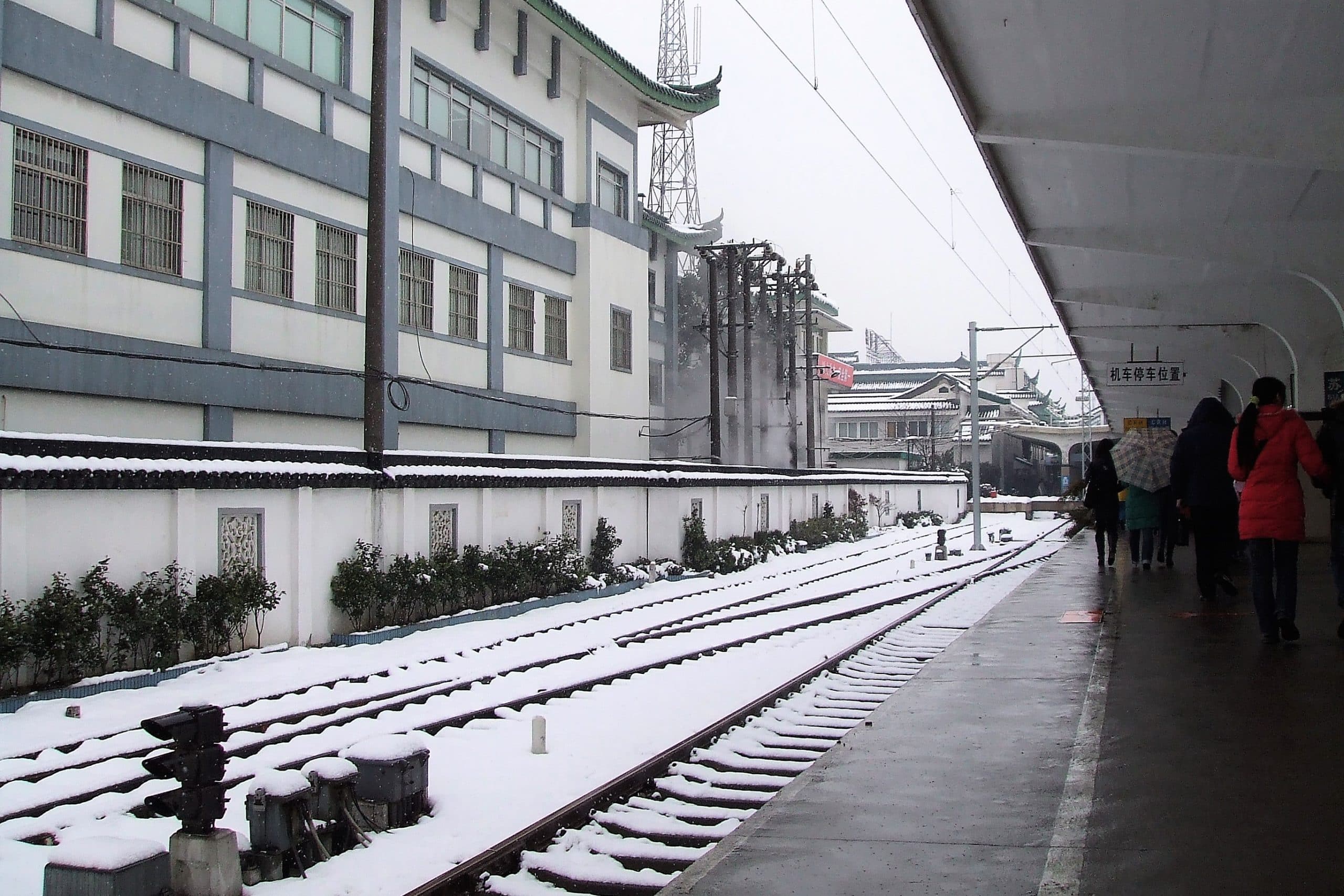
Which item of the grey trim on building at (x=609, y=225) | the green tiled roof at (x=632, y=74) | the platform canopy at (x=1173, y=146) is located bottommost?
the platform canopy at (x=1173, y=146)

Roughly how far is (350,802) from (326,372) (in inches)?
603

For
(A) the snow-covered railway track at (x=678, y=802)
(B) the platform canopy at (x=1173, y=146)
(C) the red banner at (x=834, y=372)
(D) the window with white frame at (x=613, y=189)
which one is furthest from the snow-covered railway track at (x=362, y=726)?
(C) the red banner at (x=834, y=372)

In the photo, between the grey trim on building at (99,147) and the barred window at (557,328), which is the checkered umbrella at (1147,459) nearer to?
the grey trim on building at (99,147)

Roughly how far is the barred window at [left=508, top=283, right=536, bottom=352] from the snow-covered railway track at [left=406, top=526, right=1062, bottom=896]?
21808 mm

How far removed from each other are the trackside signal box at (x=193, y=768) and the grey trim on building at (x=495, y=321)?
25.2m

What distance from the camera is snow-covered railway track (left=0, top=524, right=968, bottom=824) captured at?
7.75 meters

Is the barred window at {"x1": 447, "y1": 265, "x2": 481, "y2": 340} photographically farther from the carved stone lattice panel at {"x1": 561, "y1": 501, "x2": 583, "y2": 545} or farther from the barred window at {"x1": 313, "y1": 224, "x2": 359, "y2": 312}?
the carved stone lattice panel at {"x1": 561, "y1": 501, "x2": 583, "y2": 545}

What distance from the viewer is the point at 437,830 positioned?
251 inches

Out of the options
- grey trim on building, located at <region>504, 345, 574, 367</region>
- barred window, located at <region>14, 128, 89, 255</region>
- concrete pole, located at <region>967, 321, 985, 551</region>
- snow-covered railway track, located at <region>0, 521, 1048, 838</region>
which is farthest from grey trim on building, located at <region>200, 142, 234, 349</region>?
concrete pole, located at <region>967, 321, 985, 551</region>

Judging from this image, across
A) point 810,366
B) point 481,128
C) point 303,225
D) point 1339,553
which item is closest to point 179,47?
point 303,225

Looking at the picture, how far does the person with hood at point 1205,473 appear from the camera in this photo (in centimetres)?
1103

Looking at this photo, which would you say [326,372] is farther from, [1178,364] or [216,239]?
[1178,364]

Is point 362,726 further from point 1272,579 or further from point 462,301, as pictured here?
point 462,301

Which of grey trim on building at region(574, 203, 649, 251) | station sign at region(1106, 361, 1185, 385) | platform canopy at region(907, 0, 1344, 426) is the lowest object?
station sign at region(1106, 361, 1185, 385)
